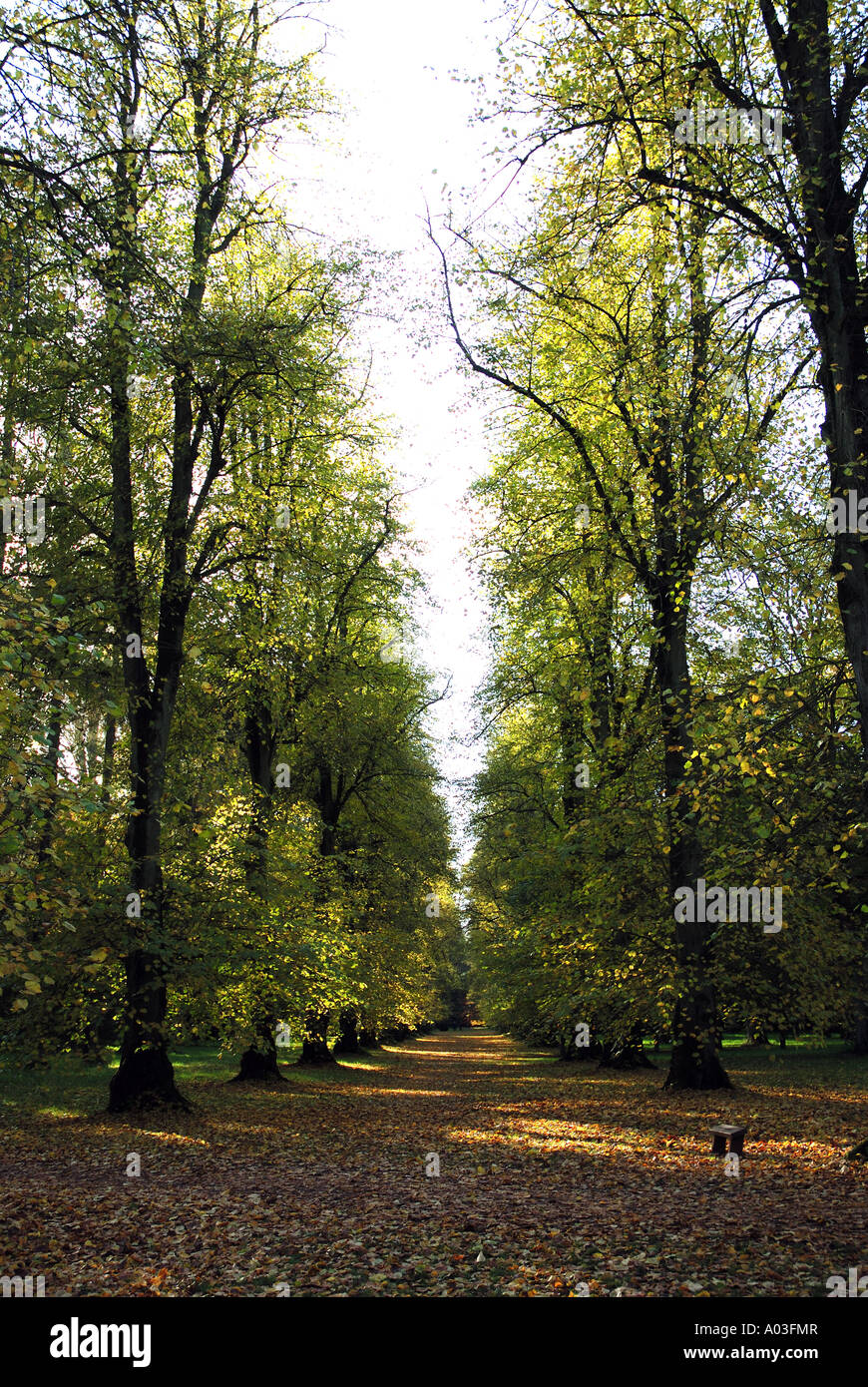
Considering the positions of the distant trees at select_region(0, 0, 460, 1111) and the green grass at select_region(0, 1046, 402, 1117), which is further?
the green grass at select_region(0, 1046, 402, 1117)

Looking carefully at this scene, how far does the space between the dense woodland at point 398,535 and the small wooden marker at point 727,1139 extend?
2.55 meters

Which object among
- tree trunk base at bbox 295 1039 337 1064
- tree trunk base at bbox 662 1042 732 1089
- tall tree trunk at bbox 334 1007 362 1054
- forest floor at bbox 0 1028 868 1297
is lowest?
tall tree trunk at bbox 334 1007 362 1054

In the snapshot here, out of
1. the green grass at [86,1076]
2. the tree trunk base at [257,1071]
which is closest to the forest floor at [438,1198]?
the green grass at [86,1076]

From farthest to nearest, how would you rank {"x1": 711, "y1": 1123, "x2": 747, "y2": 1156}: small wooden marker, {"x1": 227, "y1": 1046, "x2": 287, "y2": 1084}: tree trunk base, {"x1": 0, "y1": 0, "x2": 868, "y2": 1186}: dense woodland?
{"x1": 227, "y1": 1046, "x2": 287, "y2": 1084}: tree trunk base, {"x1": 711, "y1": 1123, "x2": 747, "y2": 1156}: small wooden marker, {"x1": 0, "y1": 0, "x2": 868, "y2": 1186}: dense woodland

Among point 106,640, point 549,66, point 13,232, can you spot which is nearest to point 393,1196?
point 106,640

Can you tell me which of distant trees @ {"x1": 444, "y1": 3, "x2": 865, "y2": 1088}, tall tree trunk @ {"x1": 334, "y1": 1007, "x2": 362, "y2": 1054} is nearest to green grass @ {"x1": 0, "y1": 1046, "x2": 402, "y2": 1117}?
tall tree trunk @ {"x1": 334, "y1": 1007, "x2": 362, "y2": 1054}

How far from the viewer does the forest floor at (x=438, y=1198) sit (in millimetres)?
6246

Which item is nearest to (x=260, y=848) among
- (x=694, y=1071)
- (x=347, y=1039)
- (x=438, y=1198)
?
(x=438, y=1198)

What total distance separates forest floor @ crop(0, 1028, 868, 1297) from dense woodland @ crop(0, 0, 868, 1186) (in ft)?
5.60

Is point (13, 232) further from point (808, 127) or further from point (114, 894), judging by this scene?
point (114, 894)

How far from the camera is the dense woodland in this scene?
26.9ft

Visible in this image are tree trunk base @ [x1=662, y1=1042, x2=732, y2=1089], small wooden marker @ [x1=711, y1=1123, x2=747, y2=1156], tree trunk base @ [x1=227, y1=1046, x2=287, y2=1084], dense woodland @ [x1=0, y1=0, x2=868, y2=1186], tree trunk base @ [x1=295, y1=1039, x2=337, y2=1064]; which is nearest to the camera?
dense woodland @ [x1=0, y1=0, x2=868, y2=1186]

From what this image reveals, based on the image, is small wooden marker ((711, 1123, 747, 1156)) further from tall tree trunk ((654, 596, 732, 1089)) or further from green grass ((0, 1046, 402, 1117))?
green grass ((0, 1046, 402, 1117))

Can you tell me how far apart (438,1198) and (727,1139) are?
12.1 feet
